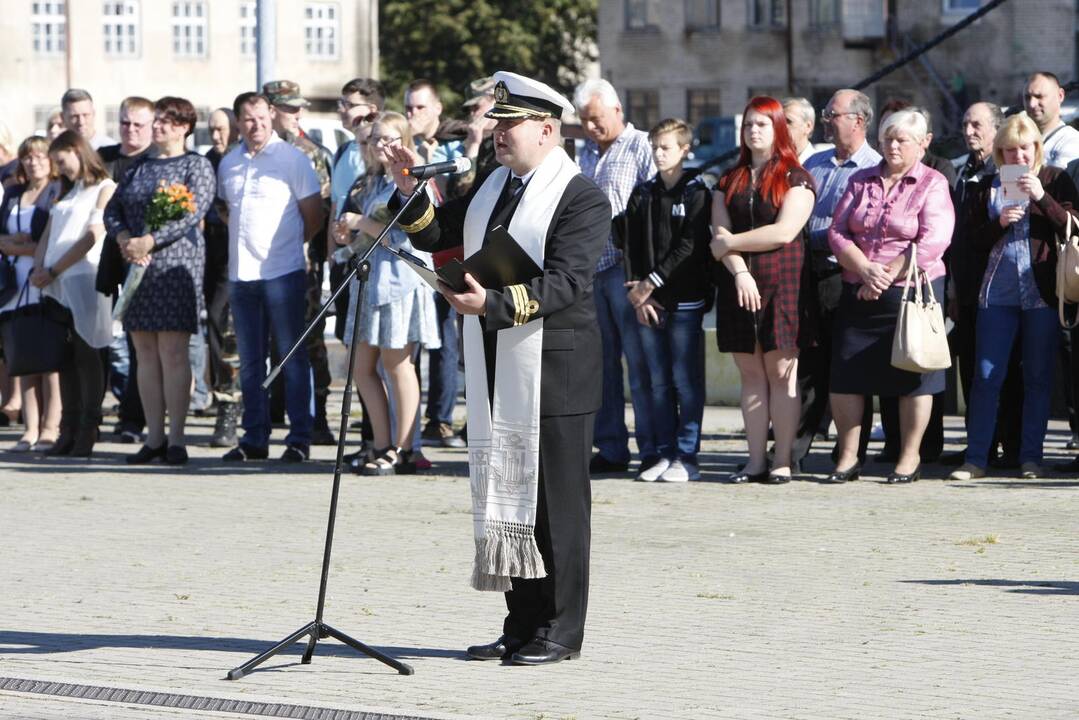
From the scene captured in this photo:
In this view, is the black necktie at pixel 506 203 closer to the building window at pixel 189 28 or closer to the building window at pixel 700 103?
the building window at pixel 700 103

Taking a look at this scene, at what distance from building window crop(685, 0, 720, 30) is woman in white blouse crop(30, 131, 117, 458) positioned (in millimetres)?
50690

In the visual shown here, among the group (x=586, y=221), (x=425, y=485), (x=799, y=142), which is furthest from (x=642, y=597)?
(x=799, y=142)

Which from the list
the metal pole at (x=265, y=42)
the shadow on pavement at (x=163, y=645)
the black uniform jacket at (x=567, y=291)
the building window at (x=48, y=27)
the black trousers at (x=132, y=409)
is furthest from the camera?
the building window at (x=48, y=27)

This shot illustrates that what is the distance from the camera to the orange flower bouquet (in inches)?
502

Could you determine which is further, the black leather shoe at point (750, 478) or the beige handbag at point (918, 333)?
the black leather shoe at point (750, 478)

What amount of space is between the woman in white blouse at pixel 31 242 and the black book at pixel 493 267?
7.52 meters

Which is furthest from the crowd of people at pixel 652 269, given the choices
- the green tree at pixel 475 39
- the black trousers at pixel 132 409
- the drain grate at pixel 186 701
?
the green tree at pixel 475 39

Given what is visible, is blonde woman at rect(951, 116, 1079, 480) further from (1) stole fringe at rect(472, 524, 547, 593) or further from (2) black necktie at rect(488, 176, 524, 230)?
(1) stole fringe at rect(472, 524, 547, 593)

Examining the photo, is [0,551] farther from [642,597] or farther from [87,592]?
[642,597]

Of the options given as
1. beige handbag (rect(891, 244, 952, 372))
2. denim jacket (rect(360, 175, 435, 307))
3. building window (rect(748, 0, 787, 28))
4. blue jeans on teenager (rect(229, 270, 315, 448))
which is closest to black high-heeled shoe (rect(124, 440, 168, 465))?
blue jeans on teenager (rect(229, 270, 315, 448))

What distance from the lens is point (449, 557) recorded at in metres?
9.39

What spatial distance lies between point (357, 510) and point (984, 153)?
4201 millimetres

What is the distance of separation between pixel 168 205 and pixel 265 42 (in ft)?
14.5

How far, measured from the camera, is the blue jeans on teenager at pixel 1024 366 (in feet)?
38.3
